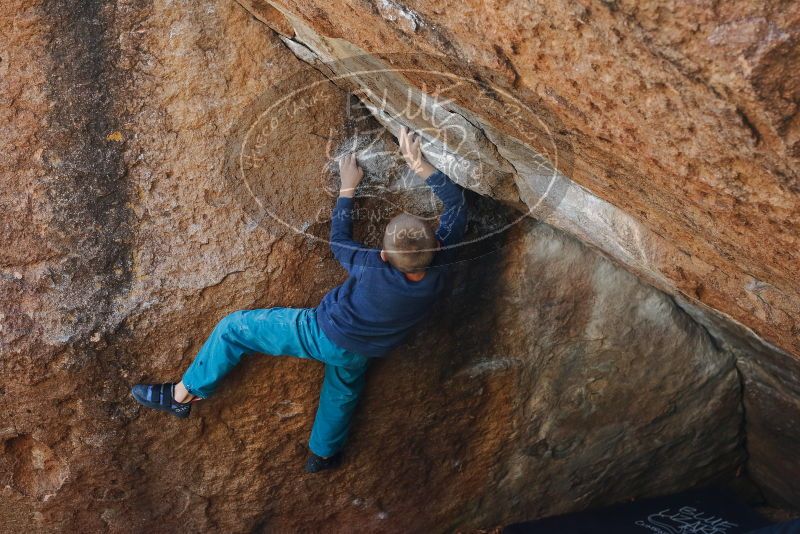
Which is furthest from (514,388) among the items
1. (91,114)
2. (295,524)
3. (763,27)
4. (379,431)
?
(763,27)

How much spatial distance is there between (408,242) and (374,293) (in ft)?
0.77

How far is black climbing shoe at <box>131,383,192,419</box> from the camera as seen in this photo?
279 cm

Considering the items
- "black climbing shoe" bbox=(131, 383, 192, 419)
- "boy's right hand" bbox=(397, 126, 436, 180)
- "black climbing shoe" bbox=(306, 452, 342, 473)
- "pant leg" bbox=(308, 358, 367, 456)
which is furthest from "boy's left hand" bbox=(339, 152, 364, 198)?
"black climbing shoe" bbox=(306, 452, 342, 473)

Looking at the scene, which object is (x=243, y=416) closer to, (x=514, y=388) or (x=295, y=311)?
(x=295, y=311)

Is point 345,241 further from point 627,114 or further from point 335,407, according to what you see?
point 627,114

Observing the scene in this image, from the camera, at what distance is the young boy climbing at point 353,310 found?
2.61m

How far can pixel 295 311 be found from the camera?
2752 millimetres

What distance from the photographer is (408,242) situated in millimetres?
2506

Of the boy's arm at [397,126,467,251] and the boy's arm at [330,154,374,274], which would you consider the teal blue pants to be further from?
the boy's arm at [397,126,467,251]

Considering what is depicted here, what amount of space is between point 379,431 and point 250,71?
4.92 ft

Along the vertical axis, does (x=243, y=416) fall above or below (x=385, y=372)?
below

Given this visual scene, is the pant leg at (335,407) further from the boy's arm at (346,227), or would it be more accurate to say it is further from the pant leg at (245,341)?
the boy's arm at (346,227)

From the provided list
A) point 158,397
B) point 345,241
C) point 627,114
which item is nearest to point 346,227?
point 345,241

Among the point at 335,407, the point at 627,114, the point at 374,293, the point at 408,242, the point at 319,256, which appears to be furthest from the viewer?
the point at 335,407
